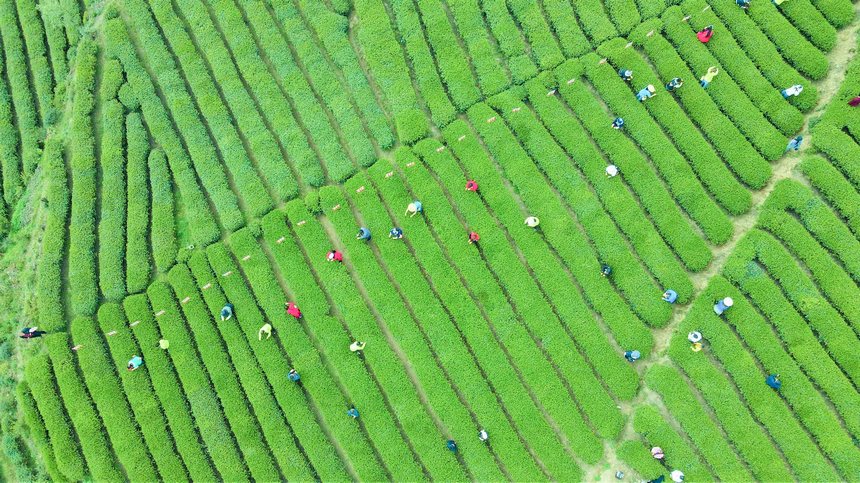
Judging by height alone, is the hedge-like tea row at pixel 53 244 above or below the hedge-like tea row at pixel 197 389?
above

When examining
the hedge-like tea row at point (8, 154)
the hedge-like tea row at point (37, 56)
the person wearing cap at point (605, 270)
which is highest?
the hedge-like tea row at point (37, 56)

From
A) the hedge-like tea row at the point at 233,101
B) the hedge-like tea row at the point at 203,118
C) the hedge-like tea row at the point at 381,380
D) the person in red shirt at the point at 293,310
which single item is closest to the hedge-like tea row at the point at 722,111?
the hedge-like tea row at the point at 381,380

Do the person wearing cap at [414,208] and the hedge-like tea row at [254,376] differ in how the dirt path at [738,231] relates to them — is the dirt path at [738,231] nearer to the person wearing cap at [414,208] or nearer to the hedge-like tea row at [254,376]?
the hedge-like tea row at [254,376]

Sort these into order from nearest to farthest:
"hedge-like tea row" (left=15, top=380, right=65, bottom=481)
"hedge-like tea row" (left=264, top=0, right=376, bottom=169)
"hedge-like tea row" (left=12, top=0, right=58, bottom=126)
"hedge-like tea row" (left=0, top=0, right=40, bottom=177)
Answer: "hedge-like tea row" (left=15, top=380, right=65, bottom=481), "hedge-like tea row" (left=264, top=0, right=376, bottom=169), "hedge-like tea row" (left=0, top=0, right=40, bottom=177), "hedge-like tea row" (left=12, top=0, right=58, bottom=126)

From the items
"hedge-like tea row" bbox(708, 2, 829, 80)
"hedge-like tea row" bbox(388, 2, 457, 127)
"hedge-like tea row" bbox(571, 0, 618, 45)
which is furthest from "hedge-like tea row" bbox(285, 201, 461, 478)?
"hedge-like tea row" bbox(708, 2, 829, 80)

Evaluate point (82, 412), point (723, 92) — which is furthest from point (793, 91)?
point (82, 412)

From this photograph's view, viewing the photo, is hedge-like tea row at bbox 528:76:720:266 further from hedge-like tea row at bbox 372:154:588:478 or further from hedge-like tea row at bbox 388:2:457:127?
hedge-like tea row at bbox 372:154:588:478
